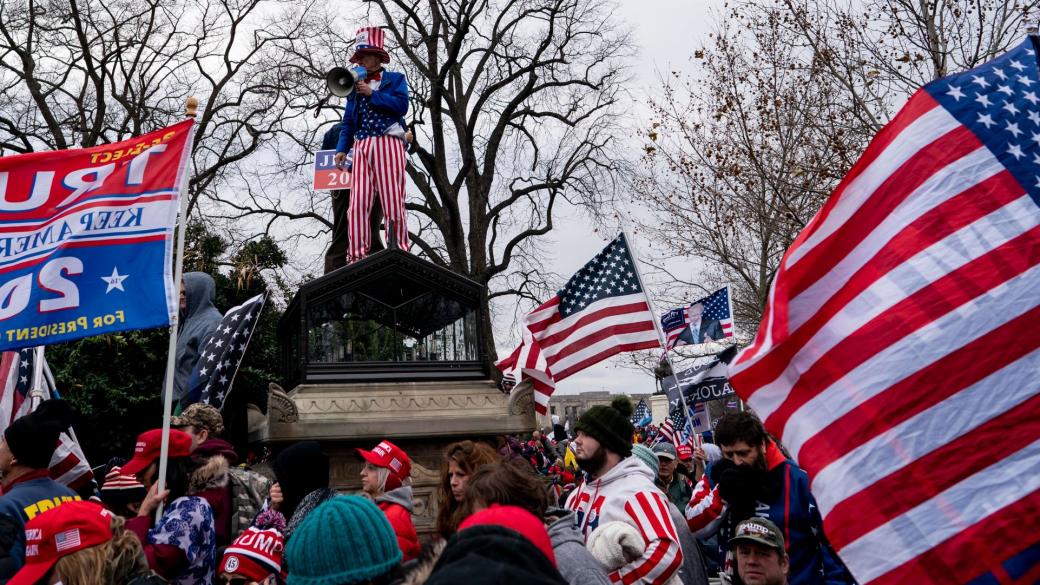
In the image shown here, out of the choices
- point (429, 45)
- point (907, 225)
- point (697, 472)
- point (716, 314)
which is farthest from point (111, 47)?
point (907, 225)

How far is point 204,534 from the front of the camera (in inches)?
165

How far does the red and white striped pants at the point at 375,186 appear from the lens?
38.7 ft

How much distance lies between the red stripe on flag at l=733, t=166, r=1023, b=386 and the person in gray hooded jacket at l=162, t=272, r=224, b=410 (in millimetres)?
5816

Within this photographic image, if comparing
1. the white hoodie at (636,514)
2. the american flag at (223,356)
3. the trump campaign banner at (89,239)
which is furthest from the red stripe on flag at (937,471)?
the american flag at (223,356)

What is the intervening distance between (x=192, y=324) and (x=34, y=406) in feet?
10.4

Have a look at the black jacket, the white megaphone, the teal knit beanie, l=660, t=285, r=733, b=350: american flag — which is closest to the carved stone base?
the white megaphone

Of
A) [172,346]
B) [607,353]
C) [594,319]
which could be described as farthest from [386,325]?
[172,346]

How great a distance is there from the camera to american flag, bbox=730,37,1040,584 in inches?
109

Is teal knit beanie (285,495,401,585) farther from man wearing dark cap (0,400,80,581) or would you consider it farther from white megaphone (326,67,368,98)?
white megaphone (326,67,368,98)

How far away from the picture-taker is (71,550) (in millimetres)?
3342

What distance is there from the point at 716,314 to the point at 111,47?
51.4ft

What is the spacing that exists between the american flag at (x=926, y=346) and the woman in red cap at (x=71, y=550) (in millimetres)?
2529

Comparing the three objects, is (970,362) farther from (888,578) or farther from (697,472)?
(697,472)

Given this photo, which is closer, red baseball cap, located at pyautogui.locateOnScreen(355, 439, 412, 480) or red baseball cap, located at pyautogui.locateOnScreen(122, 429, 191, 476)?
red baseball cap, located at pyautogui.locateOnScreen(122, 429, 191, 476)
